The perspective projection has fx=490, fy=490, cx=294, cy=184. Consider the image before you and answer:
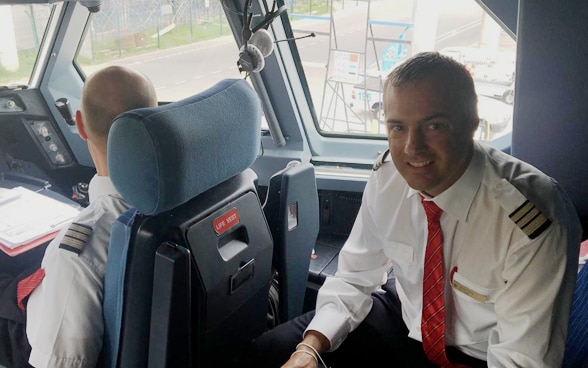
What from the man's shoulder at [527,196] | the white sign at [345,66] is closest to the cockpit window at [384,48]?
the white sign at [345,66]

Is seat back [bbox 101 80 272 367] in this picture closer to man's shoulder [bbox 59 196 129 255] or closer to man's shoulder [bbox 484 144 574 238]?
man's shoulder [bbox 59 196 129 255]

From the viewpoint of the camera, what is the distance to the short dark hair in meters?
1.13

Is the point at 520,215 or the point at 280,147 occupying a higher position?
the point at 520,215

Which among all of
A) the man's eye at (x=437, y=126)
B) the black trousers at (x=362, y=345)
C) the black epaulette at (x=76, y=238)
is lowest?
the black trousers at (x=362, y=345)

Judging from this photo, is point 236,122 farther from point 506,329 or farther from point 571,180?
point 571,180

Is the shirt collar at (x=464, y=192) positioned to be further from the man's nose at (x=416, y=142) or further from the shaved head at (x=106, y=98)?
the shaved head at (x=106, y=98)

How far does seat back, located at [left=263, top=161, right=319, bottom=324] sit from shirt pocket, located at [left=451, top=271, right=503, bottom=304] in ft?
2.09

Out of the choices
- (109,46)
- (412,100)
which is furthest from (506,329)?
(109,46)

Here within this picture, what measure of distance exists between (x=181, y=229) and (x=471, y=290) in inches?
28.8

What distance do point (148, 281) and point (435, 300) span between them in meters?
0.73

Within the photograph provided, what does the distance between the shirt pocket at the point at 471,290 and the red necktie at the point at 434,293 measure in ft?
0.12

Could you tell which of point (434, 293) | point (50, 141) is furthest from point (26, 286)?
point (50, 141)

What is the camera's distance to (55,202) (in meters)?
1.89

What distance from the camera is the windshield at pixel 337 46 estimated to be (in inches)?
89.0
